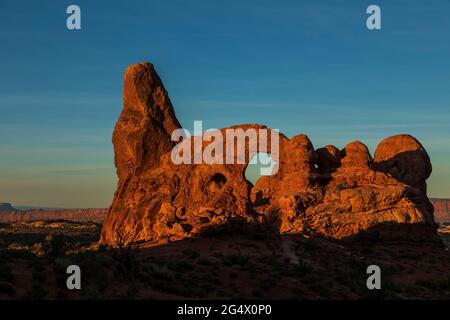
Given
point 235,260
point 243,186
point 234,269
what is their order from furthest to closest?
1. point 243,186
2. point 235,260
3. point 234,269

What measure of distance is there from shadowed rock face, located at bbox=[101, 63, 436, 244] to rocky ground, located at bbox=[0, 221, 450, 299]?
2019 mm

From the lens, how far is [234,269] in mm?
28969

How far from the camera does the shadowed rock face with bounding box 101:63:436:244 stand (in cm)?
4144

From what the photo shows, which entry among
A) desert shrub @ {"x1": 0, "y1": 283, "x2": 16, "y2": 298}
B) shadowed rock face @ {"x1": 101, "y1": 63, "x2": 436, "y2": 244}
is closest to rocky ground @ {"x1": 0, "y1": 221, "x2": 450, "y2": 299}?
desert shrub @ {"x1": 0, "y1": 283, "x2": 16, "y2": 298}

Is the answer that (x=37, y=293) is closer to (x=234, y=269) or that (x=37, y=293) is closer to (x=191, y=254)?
(x=234, y=269)

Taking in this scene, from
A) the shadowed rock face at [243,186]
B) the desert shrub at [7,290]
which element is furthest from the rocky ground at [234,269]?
the shadowed rock face at [243,186]

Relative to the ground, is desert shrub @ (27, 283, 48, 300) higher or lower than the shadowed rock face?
lower

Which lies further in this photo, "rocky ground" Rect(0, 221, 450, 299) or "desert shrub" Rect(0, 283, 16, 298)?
"rocky ground" Rect(0, 221, 450, 299)

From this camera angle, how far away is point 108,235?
162 ft

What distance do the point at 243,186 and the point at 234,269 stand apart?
12.7 metres

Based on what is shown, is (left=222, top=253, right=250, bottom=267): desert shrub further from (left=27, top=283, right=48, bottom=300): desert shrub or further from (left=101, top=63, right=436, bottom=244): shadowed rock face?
(left=27, top=283, right=48, bottom=300): desert shrub

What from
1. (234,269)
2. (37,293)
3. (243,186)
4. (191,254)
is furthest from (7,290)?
(243,186)

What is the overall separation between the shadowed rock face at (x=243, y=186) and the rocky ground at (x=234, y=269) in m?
2.02
